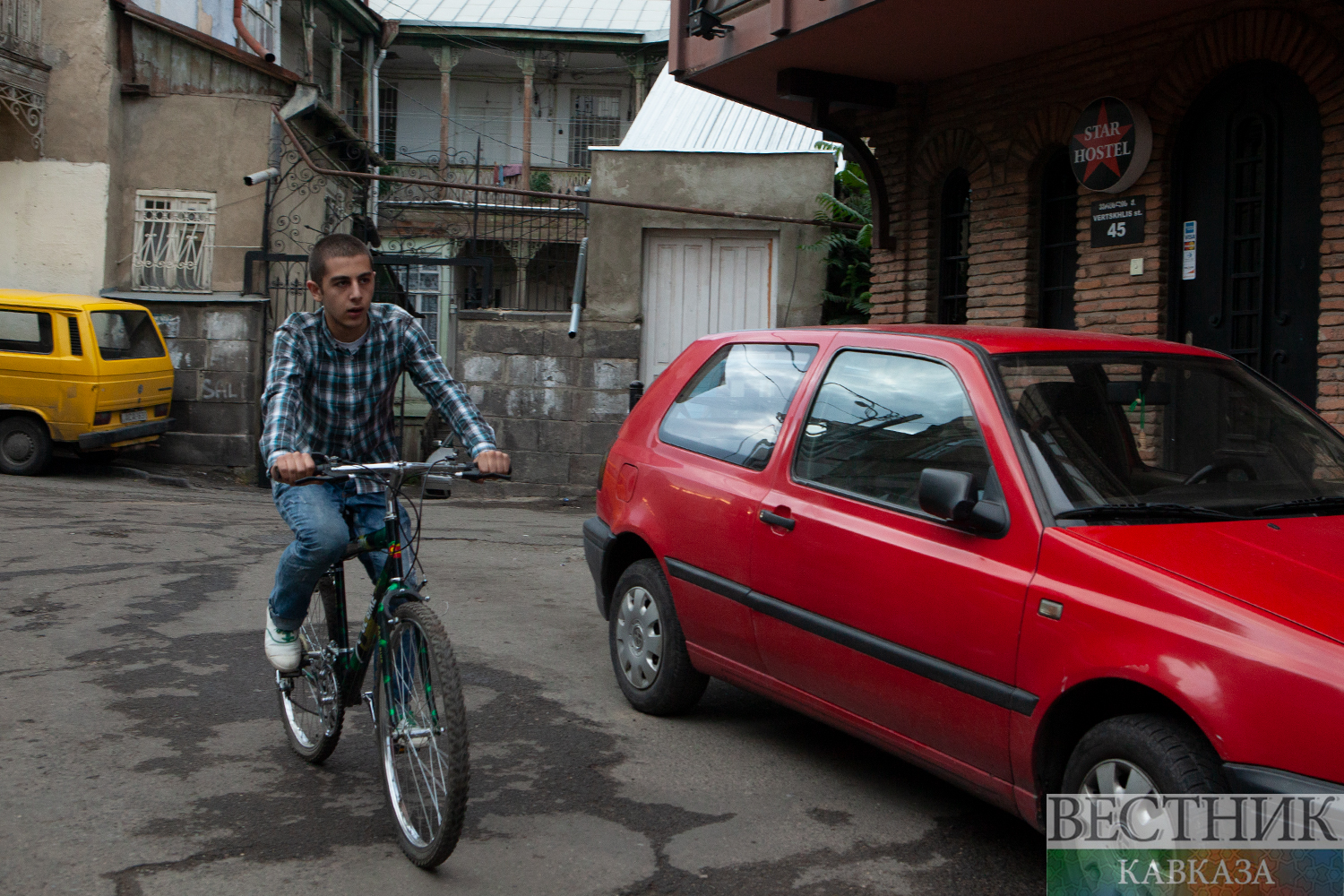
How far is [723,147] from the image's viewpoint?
1433 centimetres

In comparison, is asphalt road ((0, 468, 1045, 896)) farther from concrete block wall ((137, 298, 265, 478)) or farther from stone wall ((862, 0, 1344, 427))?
concrete block wall ((137, 298, 265, 478))

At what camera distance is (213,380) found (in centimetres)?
1510

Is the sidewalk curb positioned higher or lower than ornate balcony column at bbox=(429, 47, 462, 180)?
lower

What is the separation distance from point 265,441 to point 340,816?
118 cm

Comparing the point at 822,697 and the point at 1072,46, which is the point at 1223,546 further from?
the point at 1072,46

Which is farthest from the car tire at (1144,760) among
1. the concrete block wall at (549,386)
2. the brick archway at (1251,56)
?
the concrete block wall at (549,386)

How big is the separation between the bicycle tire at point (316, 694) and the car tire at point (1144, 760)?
2.32 metres

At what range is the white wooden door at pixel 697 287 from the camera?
14.1 metres

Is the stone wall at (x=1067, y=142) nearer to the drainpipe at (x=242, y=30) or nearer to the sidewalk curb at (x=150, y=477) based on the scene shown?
the sidewalk curb at (x=150, y=477)

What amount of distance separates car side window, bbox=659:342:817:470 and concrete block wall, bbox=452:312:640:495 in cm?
892

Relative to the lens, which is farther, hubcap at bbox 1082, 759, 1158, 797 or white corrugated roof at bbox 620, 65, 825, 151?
white corrugated roof at bbox 620, 65, 825, 151

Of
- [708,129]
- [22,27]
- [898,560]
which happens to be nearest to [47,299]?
[22,27]

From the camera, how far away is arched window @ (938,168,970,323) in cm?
1073

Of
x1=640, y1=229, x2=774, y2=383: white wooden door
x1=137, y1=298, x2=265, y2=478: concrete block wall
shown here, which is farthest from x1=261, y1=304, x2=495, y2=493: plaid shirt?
x1=137, y1=298, x2=265, y2=478: concrete block wall
